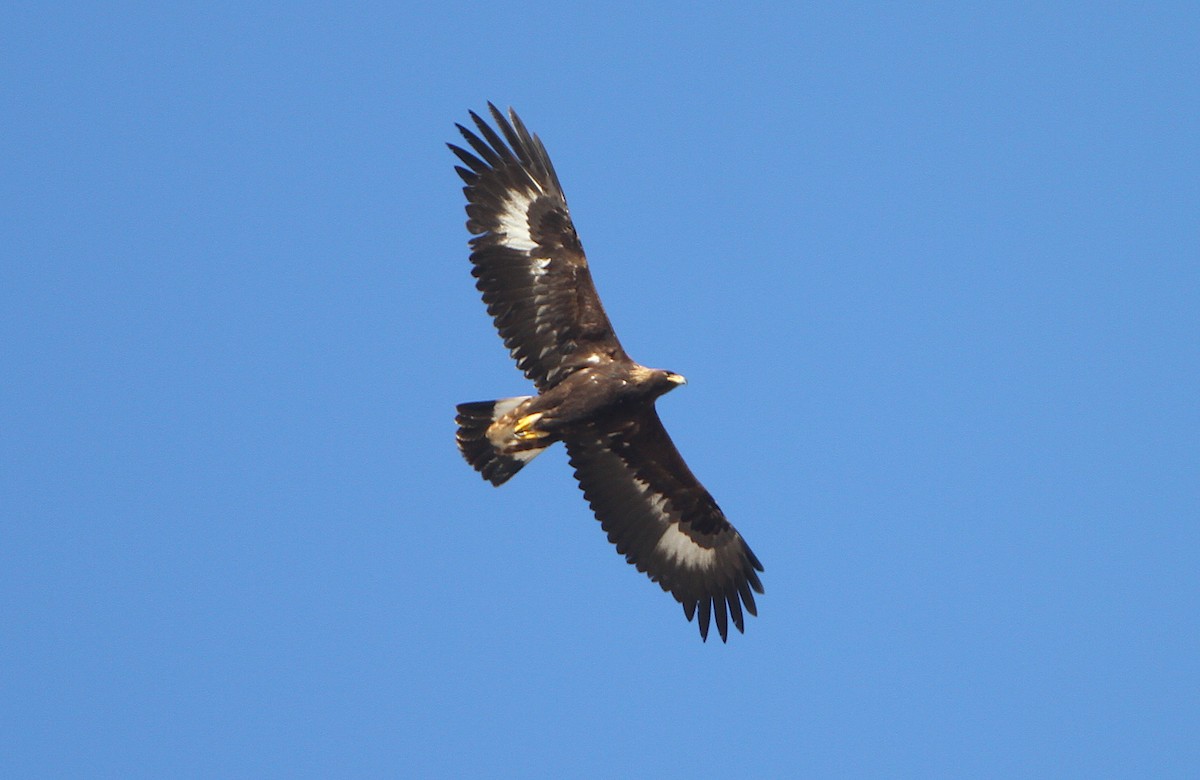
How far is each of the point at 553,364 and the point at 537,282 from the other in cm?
81

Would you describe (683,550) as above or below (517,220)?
below

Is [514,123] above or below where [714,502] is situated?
above

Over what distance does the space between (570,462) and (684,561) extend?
63.6 inches

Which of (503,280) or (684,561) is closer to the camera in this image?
(503,280)

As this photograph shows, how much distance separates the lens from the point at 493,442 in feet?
54.3

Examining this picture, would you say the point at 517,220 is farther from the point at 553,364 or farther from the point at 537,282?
the point at 553,364

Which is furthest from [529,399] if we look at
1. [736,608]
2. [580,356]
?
[736,608]

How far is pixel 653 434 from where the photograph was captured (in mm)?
16672

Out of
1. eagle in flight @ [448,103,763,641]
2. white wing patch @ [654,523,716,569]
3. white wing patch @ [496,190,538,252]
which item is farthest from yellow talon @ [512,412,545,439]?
white wing patch @ [654,523,716,569]

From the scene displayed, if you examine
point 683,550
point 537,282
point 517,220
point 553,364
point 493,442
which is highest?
point 517,220

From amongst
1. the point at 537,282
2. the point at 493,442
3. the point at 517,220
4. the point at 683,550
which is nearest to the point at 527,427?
the point at 493,442

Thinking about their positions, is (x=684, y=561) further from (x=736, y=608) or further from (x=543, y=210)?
(x=543, y=210)

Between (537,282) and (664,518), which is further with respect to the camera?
(664,518)

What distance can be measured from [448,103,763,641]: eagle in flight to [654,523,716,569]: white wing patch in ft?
0.95
